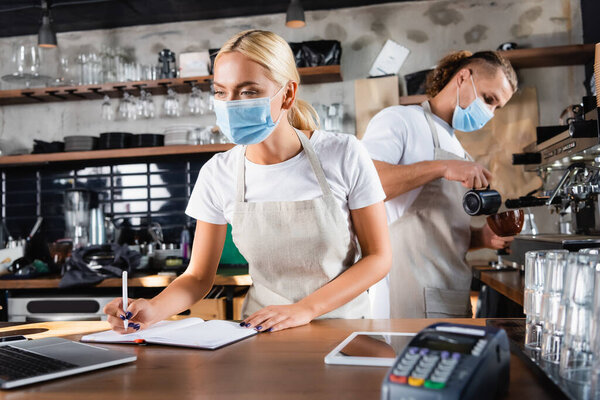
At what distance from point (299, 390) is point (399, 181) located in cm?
125

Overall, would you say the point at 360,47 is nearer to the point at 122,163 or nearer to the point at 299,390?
the point at 122,163

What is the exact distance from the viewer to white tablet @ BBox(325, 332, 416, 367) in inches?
36.8

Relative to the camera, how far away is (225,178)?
1.62 meters

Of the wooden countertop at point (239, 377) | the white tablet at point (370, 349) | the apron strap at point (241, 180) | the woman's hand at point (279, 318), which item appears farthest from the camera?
the apron strap at point (241, 180)

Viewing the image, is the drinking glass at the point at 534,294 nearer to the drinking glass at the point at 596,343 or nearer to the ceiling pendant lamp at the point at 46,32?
the drinking glass at the point at 596,343

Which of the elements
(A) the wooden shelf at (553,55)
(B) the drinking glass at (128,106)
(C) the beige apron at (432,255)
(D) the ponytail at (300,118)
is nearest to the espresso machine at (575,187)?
(C) the beige apron at (432,255)

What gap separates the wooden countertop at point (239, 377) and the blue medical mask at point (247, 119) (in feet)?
2.01

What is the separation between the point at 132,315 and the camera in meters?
1.27

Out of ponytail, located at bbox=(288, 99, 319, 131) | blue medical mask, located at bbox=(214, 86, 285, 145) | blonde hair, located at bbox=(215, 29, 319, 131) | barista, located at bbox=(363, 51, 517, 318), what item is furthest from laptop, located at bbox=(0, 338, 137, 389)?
barista, located at bbox=(363, 51, 517, 318)

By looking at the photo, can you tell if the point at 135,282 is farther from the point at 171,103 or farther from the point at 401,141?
the point at 401,141

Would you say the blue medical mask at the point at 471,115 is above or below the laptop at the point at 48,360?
above

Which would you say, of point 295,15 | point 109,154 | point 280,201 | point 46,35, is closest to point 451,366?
point 280,201

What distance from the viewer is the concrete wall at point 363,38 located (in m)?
3.81

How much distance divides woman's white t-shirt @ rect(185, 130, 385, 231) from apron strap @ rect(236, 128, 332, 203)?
0.5 inches
